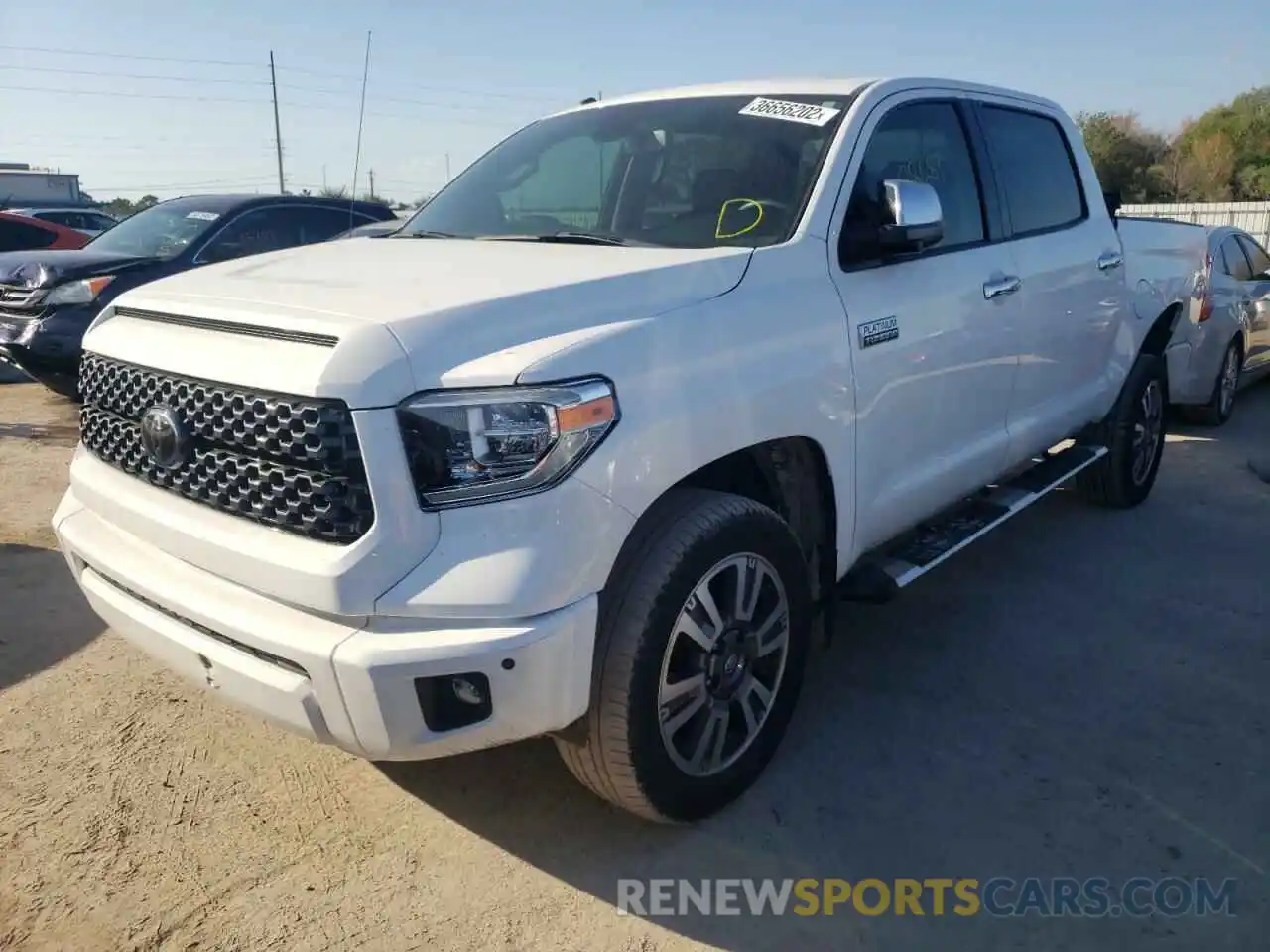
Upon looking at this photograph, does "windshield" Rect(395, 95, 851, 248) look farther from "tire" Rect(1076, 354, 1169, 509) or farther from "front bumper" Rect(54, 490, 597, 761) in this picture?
"tire" Rect(1076, 354, 1169, 509)

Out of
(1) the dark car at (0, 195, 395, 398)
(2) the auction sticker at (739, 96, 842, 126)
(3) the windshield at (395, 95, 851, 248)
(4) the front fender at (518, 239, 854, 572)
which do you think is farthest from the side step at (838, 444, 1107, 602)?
(1) the dark car at (0, 195, 395, 398)

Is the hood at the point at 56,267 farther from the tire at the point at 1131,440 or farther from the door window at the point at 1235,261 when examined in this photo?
the door window at the point at 1235,261

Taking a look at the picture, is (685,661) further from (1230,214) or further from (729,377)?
(1230,214)

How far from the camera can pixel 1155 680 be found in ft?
12.3

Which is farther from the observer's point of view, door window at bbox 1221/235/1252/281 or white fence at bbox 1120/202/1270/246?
white fence at bbox 1120/202/1270/246

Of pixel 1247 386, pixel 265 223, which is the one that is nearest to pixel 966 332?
pixel 265 223

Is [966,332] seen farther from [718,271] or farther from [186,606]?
[186,606]

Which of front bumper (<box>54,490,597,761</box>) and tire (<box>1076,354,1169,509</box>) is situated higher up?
front bumper (<box>54,490,597,761</box>)

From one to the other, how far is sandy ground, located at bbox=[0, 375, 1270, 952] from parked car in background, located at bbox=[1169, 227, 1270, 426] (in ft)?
13.0

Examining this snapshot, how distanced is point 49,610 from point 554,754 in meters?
→ 2.37

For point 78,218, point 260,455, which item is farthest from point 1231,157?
point 260,455

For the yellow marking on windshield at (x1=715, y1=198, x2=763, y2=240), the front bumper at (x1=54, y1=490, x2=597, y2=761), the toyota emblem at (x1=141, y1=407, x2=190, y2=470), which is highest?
the yellow marking on windshield at (x1=715, y1=198, x2=763, y2=240)

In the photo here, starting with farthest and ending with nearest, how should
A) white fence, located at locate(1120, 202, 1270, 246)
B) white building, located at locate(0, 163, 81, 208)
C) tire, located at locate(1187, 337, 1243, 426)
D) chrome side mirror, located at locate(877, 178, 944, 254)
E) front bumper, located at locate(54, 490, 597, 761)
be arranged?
white building, located at locate(0, 163, 81, 208) < white fence, located at locate(1120, 202, 1270, 246) < tire, located at locate(1187, 337, 1243, 426) < chrome side mirror, located at locate(877, 178, 944, 254) < front bumper, located at locate(54, 490, 597, 761)

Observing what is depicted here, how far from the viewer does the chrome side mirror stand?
3.09 m
